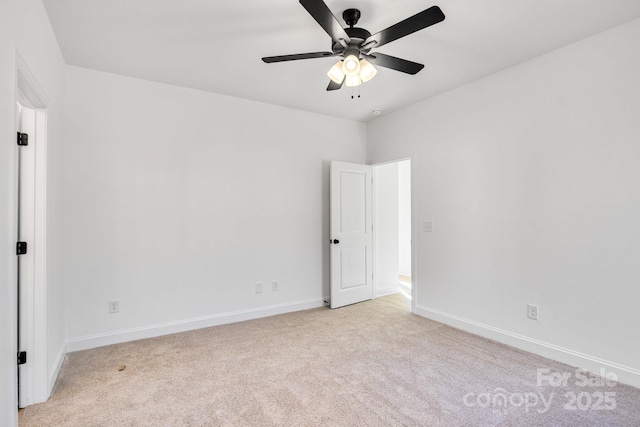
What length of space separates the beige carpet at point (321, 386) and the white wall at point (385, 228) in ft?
5.15

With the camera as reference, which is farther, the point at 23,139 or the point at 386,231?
the point at 386,231

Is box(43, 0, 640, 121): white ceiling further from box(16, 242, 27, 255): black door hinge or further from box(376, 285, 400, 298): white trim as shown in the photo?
box(376, 285, 400, 298): white trim

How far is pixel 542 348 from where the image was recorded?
2.73 m

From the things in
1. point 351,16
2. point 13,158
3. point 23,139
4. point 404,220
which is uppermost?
point 351,16

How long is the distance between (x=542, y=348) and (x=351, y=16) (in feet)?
10.3

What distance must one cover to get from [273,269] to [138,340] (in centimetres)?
158

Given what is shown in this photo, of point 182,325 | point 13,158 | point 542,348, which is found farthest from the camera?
point 182,325

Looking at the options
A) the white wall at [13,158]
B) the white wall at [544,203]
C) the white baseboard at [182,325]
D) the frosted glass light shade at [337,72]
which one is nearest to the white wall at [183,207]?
the white baseboard at [182,325]

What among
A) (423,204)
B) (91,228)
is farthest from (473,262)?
(91,228)

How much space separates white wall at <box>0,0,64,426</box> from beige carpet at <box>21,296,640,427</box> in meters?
0.52

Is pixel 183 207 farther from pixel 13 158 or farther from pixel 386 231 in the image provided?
pixel 386 231

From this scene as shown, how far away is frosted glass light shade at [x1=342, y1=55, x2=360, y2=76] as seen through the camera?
80.9 inches

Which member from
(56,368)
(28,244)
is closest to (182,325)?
(56,368)

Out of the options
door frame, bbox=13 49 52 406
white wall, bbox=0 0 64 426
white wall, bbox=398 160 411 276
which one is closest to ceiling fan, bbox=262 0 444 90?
white wall, bbox=0 0 64 426
